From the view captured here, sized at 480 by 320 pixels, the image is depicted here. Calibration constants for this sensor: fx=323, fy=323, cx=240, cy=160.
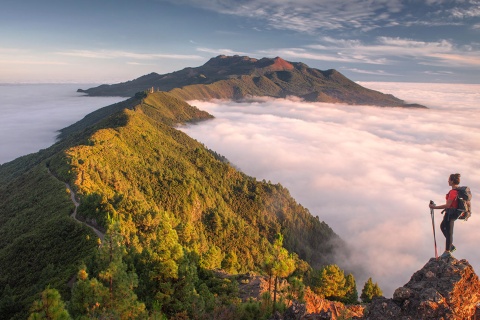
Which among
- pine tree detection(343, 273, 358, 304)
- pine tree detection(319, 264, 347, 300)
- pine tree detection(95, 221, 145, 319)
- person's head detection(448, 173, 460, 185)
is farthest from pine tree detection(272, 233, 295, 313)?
pine tree detection(343, 273, 358, 304)

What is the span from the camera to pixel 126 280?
2308 centimetres

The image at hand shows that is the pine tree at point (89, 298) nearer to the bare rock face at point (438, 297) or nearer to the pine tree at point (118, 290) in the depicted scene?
the pine tree at point (118, 290)

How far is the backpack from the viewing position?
658 inches

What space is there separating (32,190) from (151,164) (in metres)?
45.7

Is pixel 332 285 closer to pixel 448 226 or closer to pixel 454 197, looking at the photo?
pixel 448 226

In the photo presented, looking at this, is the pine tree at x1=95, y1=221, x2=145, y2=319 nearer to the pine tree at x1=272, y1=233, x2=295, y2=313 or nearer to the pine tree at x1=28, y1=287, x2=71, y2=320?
the pine tree at x1=28, y1=287, x2=71, y2=320

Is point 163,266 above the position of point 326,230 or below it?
above

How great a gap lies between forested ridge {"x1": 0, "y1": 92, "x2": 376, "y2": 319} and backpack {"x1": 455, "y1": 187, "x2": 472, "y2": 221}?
1285cm

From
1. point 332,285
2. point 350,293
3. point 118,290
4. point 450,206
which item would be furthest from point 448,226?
point 350,293

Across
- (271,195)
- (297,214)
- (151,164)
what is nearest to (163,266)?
(151,164)

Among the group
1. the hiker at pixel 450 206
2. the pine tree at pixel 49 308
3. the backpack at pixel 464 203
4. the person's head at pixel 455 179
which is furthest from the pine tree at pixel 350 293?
the pine tree at pixel 49 308

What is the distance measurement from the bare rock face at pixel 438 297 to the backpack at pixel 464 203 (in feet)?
11.5

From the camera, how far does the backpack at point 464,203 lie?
1670 cm

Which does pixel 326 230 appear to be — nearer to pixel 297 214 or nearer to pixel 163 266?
pixel 297 214
